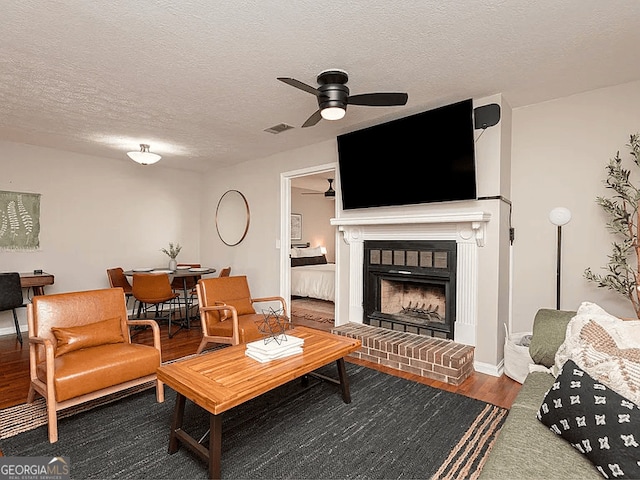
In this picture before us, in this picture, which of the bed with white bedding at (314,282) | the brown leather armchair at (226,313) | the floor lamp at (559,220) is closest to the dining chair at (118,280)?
the brown leather armchair at (226,313)

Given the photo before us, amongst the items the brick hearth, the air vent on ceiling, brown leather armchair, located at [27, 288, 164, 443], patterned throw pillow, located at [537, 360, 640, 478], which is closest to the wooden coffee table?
brown leather armchair, located at [27, 288, 164, 443]

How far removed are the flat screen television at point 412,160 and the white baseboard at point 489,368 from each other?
1.49 metres

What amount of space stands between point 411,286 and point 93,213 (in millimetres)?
4583

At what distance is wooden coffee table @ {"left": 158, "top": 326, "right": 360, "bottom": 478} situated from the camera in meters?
1.76

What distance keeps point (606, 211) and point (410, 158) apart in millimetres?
1648

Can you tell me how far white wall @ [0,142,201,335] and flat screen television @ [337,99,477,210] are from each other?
134 inches


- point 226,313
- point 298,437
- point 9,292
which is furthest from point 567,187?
point 9,292

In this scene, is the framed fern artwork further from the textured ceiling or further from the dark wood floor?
the textured ceiling

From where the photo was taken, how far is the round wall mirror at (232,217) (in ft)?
18.4

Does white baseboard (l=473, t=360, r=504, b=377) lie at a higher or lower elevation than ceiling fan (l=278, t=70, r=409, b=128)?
lower

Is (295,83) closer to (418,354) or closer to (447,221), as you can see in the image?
(447,221)

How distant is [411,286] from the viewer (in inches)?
156

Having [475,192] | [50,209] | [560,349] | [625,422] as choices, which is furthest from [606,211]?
[50,209]

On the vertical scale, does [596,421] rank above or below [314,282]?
above
